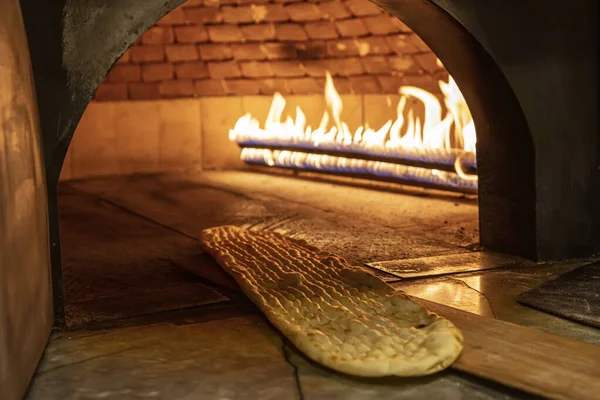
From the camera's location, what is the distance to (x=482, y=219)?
3.35 meters

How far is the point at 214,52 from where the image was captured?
6703mm

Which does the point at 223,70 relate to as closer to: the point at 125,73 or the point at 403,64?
the point at 125,73

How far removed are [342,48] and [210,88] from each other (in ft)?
4.05

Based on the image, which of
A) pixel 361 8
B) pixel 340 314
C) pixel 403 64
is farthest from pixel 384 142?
pixel 340 314

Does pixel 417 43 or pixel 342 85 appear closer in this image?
pixel 417 43

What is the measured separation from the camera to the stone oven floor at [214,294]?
6.06 feet

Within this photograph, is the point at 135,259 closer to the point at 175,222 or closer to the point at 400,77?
the point at 175,222

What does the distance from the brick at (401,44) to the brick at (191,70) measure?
161 cm

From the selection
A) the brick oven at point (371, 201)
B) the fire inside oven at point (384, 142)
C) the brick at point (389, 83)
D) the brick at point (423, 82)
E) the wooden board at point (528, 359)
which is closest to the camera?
the wooden board at point (528, 359)

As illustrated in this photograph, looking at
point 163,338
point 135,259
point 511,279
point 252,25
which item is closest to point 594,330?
point 511,279

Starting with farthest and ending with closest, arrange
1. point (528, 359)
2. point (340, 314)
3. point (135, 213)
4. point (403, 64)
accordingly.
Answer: point (403, 64)
point (135, 213)
point (340, 314)
point (528, 359)

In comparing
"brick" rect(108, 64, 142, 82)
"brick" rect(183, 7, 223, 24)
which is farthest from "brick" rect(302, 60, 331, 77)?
"brick" rect(108, 64, 142, 82)

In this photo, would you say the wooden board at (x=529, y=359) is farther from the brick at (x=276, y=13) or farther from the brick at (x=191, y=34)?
the brick at (x=191, y=34)

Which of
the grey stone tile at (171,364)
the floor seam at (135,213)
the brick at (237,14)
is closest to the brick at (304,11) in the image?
the brick at (237,14)
